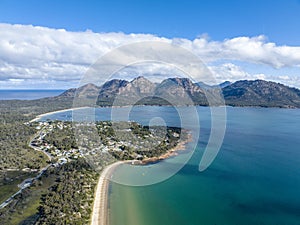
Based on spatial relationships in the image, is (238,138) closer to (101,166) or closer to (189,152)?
(189,152)

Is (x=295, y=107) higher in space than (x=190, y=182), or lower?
higher

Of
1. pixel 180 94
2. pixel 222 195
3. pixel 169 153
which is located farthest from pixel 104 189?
pixel 180 94

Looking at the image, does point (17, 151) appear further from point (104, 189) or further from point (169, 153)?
A: point (169, 153)

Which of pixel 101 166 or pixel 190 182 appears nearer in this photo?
pixel 190 182

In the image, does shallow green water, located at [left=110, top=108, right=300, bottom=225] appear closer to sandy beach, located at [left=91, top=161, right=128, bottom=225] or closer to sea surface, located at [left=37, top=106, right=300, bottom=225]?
sea surface, located at [left=37, top=106, right=300, bottom=225]

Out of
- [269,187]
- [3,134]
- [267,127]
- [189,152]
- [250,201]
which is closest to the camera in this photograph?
[250,201]

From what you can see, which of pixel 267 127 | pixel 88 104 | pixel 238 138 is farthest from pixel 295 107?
pixel 88 104
